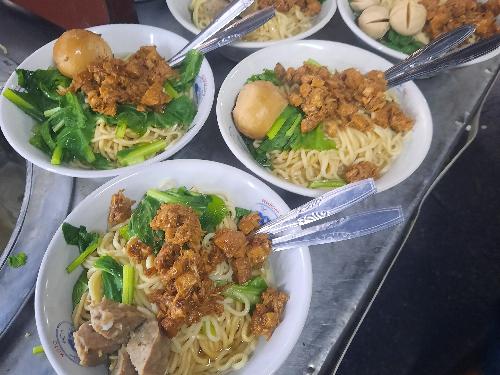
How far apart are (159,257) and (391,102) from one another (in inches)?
56.0

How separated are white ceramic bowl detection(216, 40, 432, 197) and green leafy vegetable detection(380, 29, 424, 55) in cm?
37

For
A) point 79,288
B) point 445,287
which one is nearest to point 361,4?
point 445,287

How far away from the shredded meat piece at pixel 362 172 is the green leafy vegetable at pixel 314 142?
18 centimetres

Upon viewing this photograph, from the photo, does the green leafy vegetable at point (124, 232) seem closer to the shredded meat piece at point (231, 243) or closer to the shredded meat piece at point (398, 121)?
the shredded meat piece at point (231, 243)

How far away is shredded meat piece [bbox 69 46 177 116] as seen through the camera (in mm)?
2049

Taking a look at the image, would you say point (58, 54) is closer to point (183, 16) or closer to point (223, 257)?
point (183, 16)

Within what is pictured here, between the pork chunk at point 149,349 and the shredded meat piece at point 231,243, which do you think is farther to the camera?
the shredded meat piece at point 231,243

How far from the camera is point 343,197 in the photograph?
158cm

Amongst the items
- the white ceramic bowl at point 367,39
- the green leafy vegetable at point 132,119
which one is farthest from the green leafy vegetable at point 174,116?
the white ceramic bowl at point 367,39

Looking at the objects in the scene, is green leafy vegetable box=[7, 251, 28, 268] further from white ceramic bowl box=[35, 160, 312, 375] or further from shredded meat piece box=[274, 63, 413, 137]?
shredded meat piece box=[274, 63, 413, 137]

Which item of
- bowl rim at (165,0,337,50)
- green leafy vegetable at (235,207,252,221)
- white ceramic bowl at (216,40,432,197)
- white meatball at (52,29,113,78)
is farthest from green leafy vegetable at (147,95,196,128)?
green leafy vegetable at (235,207,252,221)

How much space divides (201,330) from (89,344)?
1.30 ft

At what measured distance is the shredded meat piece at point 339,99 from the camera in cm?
212

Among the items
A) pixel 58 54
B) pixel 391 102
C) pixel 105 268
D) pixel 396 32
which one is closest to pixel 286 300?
pixel 105 268
